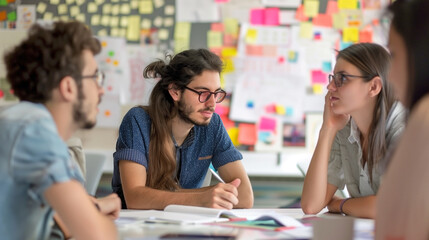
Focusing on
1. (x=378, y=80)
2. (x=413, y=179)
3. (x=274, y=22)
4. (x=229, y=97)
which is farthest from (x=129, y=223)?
(x=274, y=22)

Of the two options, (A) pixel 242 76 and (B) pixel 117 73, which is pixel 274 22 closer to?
(A) pixel 242 76

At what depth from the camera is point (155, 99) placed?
2541mm

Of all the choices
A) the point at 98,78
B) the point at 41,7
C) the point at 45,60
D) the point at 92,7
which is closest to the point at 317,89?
the point at 92,7

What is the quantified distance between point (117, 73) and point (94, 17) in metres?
0.45

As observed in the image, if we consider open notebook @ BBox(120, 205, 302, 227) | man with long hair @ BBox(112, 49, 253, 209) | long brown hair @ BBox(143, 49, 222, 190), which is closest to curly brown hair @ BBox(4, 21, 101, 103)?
open notebook @ BBox(120, 205, 302, 227)

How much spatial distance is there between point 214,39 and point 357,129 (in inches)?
79.9

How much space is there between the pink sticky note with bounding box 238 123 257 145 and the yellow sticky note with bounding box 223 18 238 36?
2.25 ft

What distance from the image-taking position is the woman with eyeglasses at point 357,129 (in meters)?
2.09

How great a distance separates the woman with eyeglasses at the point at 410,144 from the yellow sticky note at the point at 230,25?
302 centimetres

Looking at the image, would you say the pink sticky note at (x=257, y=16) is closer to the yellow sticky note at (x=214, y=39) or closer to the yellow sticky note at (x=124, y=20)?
the yellow sticky note at (x=214, y=39)

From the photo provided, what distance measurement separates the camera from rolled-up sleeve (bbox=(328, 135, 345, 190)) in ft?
7.48

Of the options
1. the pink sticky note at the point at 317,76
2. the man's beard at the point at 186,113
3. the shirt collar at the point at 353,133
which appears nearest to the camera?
the shirt collar at the point at 353,133

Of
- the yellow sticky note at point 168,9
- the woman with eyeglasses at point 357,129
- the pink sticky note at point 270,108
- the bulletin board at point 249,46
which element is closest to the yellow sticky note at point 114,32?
the bulletin board at point 249,46

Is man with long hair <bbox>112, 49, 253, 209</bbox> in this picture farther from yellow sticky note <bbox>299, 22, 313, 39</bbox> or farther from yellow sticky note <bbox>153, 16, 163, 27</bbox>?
yellow sticky note <bbox>299, 22, 313, 39</bbox>
